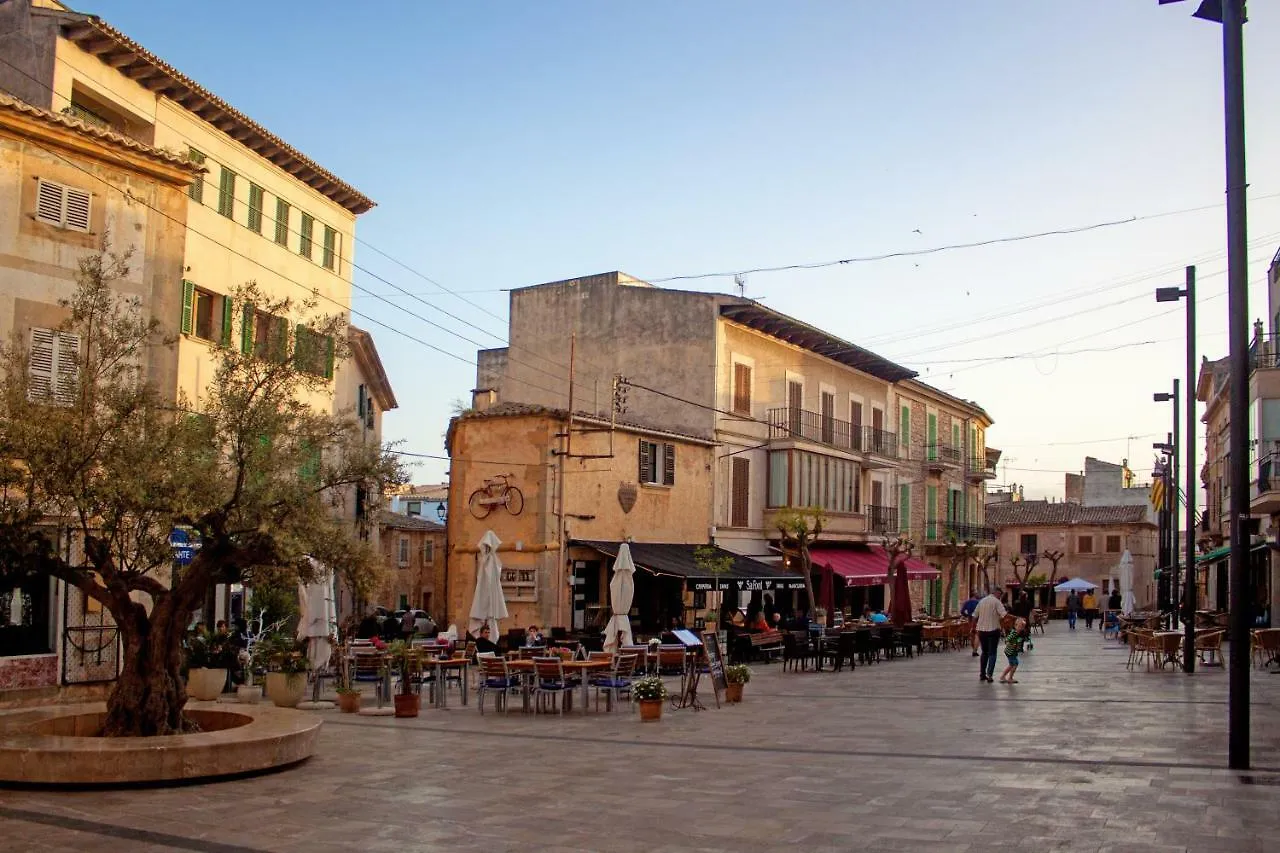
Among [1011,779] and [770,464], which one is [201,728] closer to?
[1011,779]

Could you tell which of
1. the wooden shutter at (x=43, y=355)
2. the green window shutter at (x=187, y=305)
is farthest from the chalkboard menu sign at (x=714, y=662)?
the green window shutter at (x=187, y=305)

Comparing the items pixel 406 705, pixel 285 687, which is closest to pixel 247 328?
pixel 406 705

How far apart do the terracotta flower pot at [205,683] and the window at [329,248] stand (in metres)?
15.1

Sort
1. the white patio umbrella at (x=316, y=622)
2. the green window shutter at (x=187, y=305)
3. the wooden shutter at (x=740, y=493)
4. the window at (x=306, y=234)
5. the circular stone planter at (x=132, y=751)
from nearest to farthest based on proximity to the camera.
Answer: the circular stone planter at (x=132, y=751)
the white patio umbrella at (x=316, y=622)
the green window shutter at (x=187, y=305)
the window at (x=306, y=234)
the wooden shutter at (x=740, y=493)

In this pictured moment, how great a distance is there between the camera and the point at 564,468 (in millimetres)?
31203

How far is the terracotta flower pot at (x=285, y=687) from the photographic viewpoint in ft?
58.9

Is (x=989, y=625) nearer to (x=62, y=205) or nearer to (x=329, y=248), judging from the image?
(x=62, y=205)

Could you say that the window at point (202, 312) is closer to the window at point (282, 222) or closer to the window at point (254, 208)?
the window at point (254, 208)

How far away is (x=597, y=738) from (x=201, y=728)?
4.52 m

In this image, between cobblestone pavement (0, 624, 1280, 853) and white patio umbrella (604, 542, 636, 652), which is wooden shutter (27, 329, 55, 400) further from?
white patio umbrella (604, 542, 636, 652)

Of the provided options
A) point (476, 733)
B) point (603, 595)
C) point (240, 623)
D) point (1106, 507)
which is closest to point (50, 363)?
point (240, 623)

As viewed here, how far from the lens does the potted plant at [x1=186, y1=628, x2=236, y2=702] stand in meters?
18.7

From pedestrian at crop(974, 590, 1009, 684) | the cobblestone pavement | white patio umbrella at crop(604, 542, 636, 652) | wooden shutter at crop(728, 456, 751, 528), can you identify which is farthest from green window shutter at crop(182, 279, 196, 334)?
wooden shutter at crop(728, 456, 751, 528)

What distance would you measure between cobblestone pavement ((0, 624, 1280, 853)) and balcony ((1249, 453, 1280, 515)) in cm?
1359
